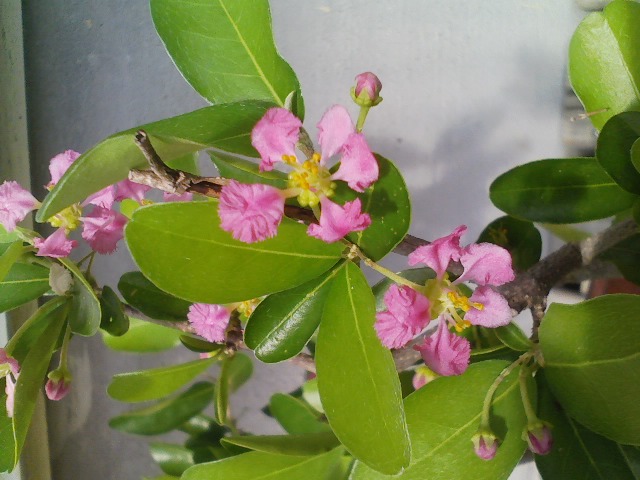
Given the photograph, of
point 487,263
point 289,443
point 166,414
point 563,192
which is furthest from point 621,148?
point 166,414

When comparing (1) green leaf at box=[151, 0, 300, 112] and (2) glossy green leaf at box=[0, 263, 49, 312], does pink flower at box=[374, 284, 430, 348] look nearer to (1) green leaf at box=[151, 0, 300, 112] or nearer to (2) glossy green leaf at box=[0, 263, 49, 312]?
(1) green leaf at box=[151, 0, 300, 112]

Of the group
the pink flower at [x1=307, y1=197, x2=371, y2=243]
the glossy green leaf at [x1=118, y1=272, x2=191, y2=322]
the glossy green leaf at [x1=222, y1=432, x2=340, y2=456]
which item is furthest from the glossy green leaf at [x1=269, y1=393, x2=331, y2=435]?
the pink flower at [x1=307, y1=197, x2=371, y2=243]

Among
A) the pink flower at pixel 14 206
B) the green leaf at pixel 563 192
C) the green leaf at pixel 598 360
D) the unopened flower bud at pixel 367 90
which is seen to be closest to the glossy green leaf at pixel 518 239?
the green leaf at pixel 563 192

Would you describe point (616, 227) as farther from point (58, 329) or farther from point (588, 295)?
point (58, 329)

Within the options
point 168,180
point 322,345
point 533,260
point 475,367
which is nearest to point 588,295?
point 533,260

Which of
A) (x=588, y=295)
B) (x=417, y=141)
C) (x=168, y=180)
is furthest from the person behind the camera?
(x=417, y=141)

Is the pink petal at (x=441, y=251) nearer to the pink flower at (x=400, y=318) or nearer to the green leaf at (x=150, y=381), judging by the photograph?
the pink flower at (x=400, y=318)

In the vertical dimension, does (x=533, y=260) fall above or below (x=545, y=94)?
below
